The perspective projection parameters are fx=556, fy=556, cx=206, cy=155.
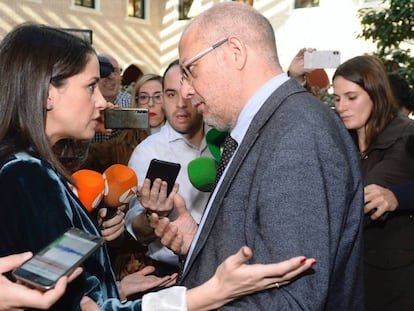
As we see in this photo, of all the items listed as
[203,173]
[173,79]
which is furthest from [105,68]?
[203,173]

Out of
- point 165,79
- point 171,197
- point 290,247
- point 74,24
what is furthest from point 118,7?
point 290,247

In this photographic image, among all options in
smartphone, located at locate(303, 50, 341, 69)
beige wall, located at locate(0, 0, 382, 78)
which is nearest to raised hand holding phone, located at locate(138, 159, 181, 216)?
smartphone, located at locate(303, 50, 341, 69)

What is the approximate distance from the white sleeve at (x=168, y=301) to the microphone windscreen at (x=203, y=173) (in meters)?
0.99

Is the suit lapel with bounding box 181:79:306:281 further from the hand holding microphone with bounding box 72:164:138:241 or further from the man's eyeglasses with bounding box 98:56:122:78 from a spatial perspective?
the man's eyeglasses with bounding box 98:56:122:78

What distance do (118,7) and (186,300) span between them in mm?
16456

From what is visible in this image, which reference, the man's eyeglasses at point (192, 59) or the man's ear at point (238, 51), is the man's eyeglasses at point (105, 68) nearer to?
the man's eyeglasses at point (192, 59)

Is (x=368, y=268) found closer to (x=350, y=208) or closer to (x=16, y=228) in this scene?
(x=350, y=208)

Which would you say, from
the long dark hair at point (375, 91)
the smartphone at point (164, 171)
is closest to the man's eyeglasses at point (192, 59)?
the smartphone at point (164, 171)

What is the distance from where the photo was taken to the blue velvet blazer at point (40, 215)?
147 centimetres

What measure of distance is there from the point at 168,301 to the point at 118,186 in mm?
944

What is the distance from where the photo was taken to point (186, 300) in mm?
1466

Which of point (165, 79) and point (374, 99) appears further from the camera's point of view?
point (165, 79)

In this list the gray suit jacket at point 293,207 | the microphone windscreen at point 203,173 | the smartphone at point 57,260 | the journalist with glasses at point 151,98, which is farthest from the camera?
the journalist with glasses at point 151,98

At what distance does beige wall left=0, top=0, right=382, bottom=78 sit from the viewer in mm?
14289
